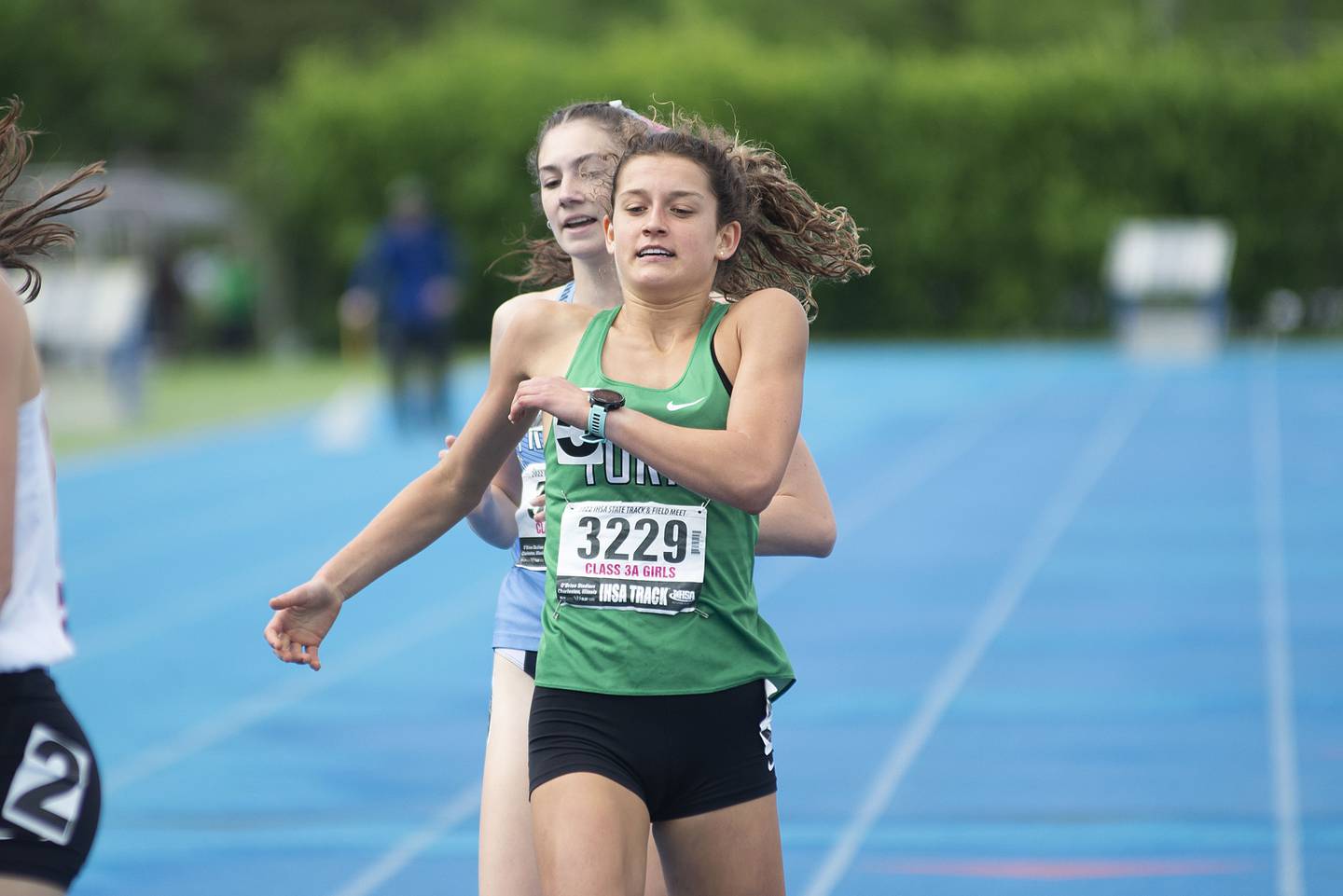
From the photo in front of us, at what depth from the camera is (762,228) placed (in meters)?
3.44

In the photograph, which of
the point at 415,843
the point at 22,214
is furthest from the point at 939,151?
the point at 22,214

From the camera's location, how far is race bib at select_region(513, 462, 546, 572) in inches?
147

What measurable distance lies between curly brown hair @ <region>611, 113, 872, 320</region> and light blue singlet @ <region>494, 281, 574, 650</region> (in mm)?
530

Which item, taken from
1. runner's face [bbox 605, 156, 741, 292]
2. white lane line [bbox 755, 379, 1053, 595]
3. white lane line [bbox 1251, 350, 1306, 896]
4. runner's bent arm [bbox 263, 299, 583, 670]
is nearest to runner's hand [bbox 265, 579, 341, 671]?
runner's bent arm [bbox 263, 299, 583, 670]

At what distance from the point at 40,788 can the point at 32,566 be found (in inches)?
11.4

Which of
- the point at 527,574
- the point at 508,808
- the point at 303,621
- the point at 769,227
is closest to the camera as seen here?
the point at 303,621

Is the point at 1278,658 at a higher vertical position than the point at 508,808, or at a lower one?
higher

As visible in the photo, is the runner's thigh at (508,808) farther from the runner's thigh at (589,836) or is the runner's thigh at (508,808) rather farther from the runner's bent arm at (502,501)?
the runner's thigh at (589,836)

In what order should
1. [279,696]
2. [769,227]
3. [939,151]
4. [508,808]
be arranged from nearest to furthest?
[769,227]
[508,808]
[279,696]
[939,151]

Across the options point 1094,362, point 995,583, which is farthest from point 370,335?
point 995,583

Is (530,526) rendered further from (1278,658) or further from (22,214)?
(1278,658)

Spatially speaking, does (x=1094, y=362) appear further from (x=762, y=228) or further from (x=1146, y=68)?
(x=762, y=228)

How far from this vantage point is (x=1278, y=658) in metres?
8.27

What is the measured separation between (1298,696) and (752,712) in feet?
16.3
